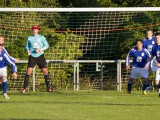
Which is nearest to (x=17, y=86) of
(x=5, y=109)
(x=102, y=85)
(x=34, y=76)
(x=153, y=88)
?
(x=34, y=76)

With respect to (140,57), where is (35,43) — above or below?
above

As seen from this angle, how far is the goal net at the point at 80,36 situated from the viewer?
24.0m

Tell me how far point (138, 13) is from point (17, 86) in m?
4.83

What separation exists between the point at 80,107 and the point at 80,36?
909 cm

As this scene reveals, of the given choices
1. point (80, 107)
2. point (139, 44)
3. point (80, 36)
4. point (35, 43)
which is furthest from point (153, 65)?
point (80, 107)

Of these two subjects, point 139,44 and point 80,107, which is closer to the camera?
point 80,107

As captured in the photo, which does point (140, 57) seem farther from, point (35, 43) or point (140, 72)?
point (35, 43)

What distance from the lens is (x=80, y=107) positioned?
15.4 m

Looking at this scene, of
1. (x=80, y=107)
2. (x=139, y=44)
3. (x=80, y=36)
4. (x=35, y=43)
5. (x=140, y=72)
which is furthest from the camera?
(x=80, y=36)

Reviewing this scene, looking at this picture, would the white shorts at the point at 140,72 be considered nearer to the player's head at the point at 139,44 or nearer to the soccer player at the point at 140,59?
the soccer player at the point at 140,59

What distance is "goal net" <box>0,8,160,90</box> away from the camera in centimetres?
2403

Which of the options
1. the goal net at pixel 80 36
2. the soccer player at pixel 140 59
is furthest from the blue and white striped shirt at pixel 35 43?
the goal net at pixel 80 36

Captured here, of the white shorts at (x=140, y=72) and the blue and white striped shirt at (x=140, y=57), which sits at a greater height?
the blue and white striped shirt at (x=140, y=57)

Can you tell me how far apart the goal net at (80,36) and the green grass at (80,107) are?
17.4 feet
